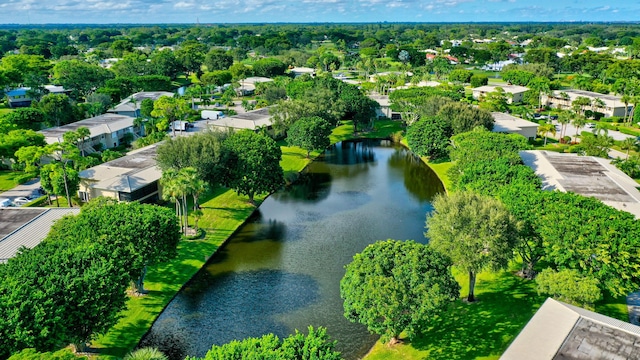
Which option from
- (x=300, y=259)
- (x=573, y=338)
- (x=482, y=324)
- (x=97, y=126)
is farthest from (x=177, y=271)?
(x=97, y=126)

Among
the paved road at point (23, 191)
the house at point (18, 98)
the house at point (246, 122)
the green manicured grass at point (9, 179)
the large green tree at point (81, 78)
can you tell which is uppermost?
the large green tree at point (81, 78)

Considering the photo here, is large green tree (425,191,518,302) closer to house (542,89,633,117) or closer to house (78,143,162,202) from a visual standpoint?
house (78,143,162,202)

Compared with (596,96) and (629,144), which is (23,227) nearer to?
(629,144)

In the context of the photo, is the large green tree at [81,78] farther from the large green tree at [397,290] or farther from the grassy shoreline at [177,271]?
the large green tree at [397,290]

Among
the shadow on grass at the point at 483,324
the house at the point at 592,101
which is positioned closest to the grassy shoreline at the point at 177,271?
the shadow on grass at the point at 483,324

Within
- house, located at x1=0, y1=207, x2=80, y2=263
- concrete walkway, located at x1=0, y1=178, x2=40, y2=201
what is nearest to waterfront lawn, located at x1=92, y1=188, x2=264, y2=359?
house, located at x1=0, y1=207, x2=80, y2=263

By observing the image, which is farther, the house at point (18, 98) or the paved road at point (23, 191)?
the house at point (18, 98)

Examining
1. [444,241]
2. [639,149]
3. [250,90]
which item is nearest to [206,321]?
[444,241]
